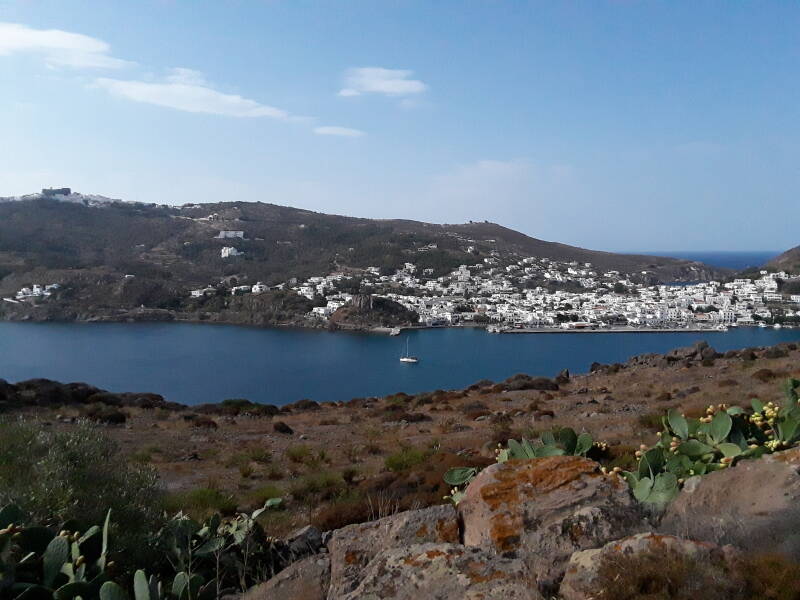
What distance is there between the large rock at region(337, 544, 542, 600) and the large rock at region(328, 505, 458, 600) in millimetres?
341

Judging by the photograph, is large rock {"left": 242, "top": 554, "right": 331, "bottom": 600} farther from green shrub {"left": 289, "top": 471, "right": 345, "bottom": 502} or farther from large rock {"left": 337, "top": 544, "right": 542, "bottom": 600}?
green shrub {"left": 289, "top": 471, "right": 345, "bottom": 502}

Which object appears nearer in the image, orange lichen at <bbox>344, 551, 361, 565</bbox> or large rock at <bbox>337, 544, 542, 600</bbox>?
large rock at <bbox>337, 544, 542, 600</bbox>

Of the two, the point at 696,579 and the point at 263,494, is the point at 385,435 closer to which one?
the point at 263,494

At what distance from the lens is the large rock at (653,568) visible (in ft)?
5.96

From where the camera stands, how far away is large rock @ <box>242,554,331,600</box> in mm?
2516

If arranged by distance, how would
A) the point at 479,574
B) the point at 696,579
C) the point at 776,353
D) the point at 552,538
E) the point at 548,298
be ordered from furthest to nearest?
the point at 548,298 → the point at 776,353 → the point at 552,538 → the point at 479,574 → the point at 696,579

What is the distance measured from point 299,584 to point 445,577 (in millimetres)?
845

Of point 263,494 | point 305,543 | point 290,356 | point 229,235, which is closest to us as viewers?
point 305,543

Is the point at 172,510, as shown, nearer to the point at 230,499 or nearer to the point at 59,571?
the point at 230,499

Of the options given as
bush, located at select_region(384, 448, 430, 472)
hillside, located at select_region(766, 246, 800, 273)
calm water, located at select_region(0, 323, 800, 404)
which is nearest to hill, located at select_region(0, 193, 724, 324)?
calm water, located at select_region(0, 323, 800, 404)

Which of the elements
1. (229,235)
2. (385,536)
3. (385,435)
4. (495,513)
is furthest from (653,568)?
(229,235)

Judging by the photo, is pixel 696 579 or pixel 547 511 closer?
pixel 696 579

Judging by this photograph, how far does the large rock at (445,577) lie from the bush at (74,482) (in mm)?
1527

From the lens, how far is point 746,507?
8.66 ft
